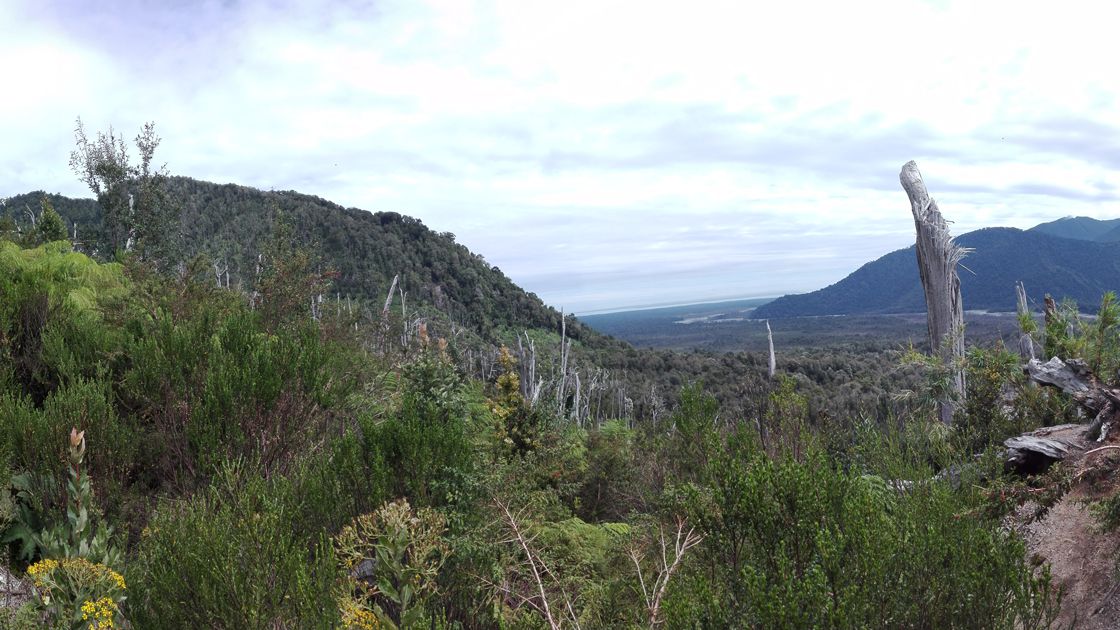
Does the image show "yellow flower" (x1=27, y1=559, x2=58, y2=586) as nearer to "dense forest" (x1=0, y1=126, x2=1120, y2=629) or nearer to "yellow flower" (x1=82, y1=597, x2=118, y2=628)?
"dense forest" (x1=0, y1=126, x2=1120, y2=629)

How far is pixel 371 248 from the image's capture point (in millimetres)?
73000

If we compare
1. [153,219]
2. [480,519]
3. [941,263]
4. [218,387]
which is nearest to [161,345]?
[218,387]

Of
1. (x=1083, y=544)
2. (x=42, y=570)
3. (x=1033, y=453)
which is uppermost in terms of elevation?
(x=42, y=570)

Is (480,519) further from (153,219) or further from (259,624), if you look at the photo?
(153,219)

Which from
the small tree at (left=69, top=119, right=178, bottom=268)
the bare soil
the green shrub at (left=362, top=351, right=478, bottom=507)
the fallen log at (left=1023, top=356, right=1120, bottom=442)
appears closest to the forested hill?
the small tree at (left=69, top=119, right=178, bottom=268)

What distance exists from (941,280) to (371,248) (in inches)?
2768

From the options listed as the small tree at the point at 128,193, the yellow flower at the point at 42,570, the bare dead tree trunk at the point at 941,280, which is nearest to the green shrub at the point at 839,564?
the yellow flower at the point at 42,570

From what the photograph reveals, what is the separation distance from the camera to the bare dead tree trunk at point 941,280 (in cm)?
859

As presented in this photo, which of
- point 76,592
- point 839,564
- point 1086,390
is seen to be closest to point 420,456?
point 76,592

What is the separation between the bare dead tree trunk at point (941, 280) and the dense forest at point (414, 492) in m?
0.33

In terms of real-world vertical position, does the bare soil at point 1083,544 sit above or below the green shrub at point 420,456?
below

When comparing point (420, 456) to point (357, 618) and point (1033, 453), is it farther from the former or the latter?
point (1033, 453)

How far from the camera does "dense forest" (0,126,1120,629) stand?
3.04 metres

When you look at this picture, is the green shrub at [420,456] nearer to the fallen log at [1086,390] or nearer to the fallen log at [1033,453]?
the fallen log at [1033,453]
